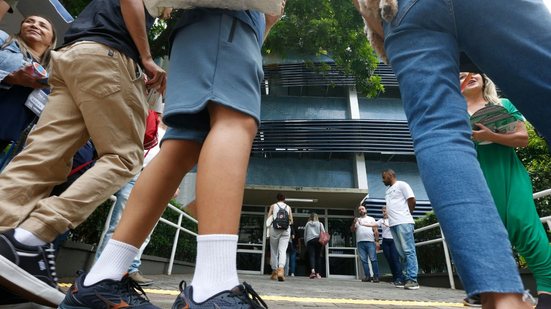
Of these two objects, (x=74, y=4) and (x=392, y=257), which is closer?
(x=74, y=4)

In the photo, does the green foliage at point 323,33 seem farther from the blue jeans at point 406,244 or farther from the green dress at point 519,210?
the green dress at point 519,210

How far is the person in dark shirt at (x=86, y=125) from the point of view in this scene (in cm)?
177

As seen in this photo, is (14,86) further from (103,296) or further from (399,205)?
(399,205)

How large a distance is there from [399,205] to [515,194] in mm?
4031

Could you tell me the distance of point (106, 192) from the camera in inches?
78.7

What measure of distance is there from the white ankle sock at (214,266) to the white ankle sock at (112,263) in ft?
1.16

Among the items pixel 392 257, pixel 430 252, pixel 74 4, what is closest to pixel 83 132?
pixel 74 4

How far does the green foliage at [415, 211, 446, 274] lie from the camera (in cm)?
759

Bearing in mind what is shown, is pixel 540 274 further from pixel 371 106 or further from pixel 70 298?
pixel 371 106

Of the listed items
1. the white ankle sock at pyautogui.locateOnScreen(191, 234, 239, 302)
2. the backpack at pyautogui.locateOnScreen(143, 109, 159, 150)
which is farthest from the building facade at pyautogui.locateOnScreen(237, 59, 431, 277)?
the white ankle sock at pyautogui.locateOnScreen(191, 234, 239, 302)

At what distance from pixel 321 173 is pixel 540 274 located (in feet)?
49.1

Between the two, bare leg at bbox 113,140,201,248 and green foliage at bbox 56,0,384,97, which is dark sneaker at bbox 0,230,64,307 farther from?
green foliage at bbox 56,0,384,97

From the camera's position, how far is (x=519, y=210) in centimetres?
246

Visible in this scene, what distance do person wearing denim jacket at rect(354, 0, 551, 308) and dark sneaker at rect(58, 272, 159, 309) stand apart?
1.02m
